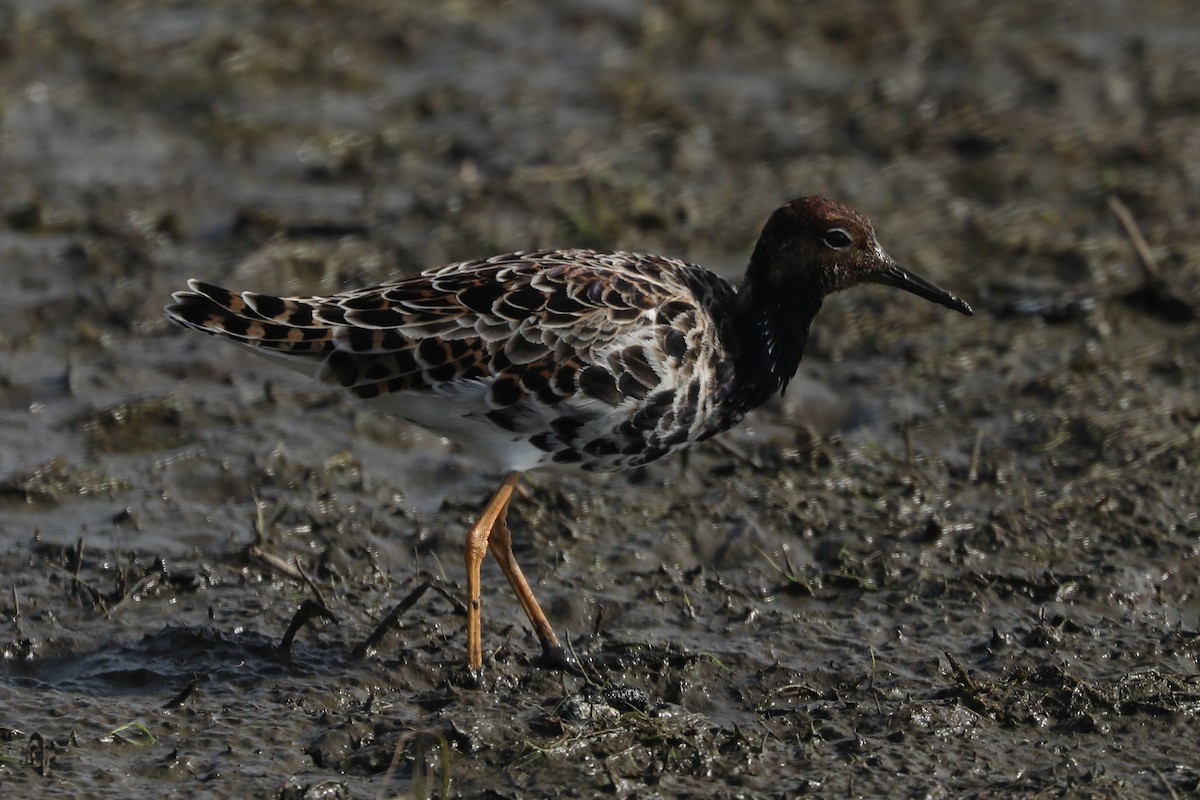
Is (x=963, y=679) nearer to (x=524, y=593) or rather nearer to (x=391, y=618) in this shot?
(x=524, y=593)

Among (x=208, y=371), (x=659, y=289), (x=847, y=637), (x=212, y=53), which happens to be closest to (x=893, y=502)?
(x=847, y=637)

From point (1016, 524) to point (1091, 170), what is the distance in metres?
4.47

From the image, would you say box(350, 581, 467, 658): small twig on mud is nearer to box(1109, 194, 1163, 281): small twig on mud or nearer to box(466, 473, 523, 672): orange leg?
box(466, 473, 523, 672): orange leg

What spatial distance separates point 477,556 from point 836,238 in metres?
2.08

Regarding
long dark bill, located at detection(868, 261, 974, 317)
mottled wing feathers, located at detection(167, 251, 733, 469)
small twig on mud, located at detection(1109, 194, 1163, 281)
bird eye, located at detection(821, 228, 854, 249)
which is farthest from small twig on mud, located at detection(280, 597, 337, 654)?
small twig on mud, located at detection(1109, 194, 1163, 281)

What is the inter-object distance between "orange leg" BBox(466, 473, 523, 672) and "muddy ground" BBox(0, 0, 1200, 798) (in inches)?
6.0

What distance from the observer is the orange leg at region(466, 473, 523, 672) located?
7.05 metres

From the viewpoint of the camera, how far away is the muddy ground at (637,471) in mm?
6637

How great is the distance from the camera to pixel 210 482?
8.66m

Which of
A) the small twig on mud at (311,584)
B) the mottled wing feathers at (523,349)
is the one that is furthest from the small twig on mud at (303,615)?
the mottled wing feathers at (523,349)

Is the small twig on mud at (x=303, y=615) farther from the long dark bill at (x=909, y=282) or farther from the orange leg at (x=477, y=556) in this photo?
the long dark bill at (x=909, y=282)

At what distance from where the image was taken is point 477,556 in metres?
7.21

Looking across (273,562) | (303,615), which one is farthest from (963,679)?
(273,562)

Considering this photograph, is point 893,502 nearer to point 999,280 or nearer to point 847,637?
point 847,637
